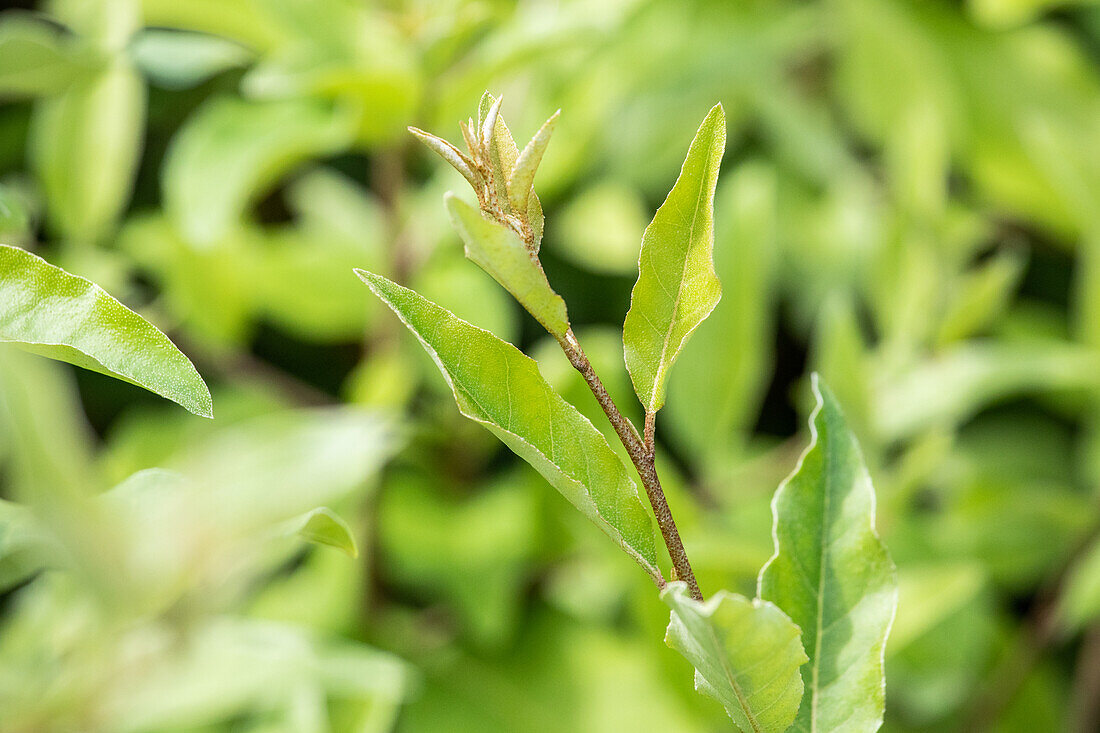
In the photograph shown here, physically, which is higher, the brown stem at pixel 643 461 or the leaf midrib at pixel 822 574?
the brown stem at pixel 643 461

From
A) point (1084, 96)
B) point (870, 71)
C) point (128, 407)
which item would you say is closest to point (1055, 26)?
point (1084, 96)

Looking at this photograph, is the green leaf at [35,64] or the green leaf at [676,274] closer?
the green leaf at [676,274]

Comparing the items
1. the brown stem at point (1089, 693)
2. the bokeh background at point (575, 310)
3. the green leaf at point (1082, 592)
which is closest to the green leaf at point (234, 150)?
the bokeh background at point (575, 310)

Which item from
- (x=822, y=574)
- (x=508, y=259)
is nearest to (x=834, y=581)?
(x=822, y=574)

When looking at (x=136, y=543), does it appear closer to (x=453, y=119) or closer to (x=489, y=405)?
(x=489, y=405)

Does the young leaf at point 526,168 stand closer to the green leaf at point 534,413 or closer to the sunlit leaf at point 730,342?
the green leaf at point 534,413
